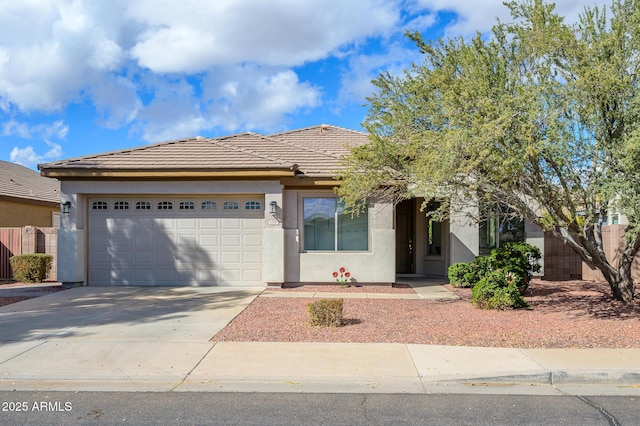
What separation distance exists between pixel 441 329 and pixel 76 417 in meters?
5.73

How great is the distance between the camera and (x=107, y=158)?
14.1 m

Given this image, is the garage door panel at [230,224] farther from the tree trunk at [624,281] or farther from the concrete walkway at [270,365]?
the tree trunk at [624,281]

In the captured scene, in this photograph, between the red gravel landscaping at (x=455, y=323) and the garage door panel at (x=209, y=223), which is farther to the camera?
the garage door panel at (x=209, y=223)

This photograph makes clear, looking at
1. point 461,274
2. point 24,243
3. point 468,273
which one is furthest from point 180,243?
point 468,273

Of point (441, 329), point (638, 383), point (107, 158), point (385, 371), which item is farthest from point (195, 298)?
point (638, 383)

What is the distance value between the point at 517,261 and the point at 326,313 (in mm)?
5556

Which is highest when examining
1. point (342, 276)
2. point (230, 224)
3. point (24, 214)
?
point (24, 214)

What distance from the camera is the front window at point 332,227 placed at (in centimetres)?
1410

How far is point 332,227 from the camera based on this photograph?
14133 mm

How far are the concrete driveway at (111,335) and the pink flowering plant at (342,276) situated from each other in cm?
230

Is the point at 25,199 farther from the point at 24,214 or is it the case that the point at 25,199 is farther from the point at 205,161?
the point at 205,161

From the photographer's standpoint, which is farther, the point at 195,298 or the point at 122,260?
the point at 122,260

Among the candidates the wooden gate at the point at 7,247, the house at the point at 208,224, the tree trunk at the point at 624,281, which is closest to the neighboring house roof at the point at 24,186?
the wooden gate at the point at 7,247

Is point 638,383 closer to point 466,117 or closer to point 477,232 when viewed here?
point 466,117
